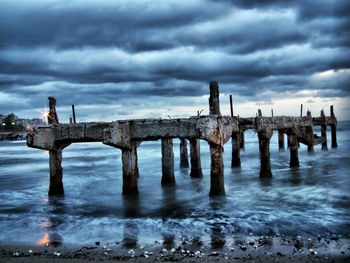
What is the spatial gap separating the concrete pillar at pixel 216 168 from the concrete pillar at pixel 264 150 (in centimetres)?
500

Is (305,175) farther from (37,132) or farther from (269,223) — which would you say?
(37,132)

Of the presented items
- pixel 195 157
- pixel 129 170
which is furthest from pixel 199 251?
pixel 195 157

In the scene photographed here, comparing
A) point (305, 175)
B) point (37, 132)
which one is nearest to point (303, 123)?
point (305, 175)

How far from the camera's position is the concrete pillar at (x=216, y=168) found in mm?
14422

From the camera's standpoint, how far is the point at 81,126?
15445 mm

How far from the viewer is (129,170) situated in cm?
1569

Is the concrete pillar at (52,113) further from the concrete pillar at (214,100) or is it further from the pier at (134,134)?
the concrete pillar at (214,100)

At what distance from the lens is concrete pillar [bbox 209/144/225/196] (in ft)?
47.3

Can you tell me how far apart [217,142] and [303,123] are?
1261cm

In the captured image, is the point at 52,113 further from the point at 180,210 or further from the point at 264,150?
the point at 264,150

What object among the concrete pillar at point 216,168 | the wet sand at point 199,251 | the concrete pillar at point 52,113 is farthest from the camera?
the concrete pillar at point 52,113

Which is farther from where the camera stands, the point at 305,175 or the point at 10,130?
the point at 10,130

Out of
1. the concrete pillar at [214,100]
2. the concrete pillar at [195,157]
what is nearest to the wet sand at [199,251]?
the concrete pillar at [214,100]

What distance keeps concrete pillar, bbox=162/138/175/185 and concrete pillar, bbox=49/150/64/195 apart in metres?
4.89
